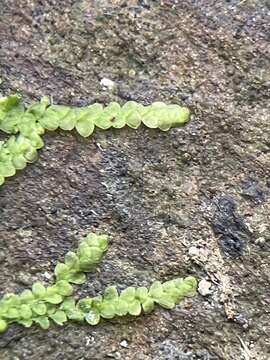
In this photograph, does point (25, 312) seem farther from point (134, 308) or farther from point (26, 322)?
point (134, 308)

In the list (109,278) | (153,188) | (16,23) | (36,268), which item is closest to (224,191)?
(153,188)

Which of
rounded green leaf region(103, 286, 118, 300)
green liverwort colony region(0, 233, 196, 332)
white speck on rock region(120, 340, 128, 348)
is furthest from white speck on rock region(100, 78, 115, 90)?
white speck on rock region(120, 340, 128, 348)

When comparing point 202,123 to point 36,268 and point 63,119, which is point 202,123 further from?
point 36,268

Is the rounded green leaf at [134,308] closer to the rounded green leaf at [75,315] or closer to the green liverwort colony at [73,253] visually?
the green liverwort colony at [73,253]

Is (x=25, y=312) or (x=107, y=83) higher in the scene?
(x=107, y=83)

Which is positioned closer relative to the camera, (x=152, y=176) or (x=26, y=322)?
(x=26, y=322)

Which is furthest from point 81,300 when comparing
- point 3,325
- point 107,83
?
point 107,83

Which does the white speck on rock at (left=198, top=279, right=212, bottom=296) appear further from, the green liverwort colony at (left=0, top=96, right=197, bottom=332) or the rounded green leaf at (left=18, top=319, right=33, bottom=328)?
the rounded green leaf at (left=18, top=319, right=33, bottom=328)
